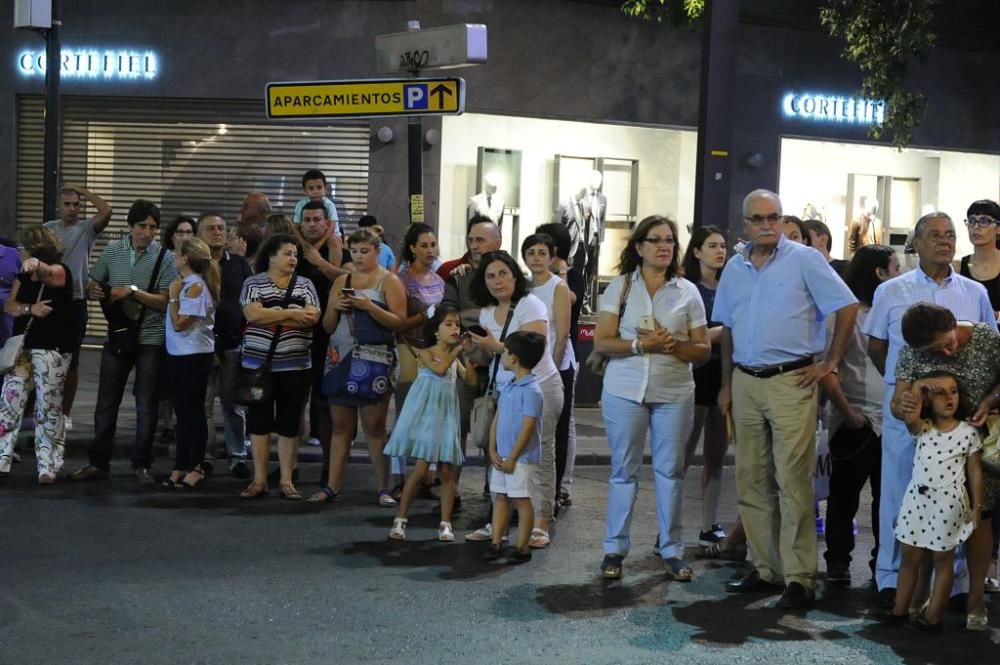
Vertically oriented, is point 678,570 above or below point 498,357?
below

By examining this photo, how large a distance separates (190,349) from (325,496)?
58.2 inches

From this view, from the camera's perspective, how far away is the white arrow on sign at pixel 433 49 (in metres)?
11.2

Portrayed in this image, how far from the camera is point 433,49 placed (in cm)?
1154

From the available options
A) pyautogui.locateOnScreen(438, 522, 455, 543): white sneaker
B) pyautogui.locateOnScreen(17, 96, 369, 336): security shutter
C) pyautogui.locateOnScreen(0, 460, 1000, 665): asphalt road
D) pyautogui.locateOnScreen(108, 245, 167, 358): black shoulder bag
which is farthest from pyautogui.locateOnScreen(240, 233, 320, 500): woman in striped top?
pyautogui.locateOnScreen(17, 96, 369, 336): security shutter

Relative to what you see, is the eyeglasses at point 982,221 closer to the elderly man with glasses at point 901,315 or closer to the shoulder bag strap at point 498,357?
the elderly man with glasses at point 901,315

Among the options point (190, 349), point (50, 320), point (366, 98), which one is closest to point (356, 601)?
point (190, 349)

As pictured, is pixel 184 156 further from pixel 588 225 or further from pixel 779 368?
pixel 779 368

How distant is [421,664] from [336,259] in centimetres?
536

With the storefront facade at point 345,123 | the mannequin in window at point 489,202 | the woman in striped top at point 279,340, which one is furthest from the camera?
the storefront facade at point 345,123

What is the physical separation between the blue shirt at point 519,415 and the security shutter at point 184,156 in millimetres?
9782

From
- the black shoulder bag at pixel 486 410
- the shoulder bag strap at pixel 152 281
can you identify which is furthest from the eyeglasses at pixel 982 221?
the shoulder bag strap at pixel 152 281

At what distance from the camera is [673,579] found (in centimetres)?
799

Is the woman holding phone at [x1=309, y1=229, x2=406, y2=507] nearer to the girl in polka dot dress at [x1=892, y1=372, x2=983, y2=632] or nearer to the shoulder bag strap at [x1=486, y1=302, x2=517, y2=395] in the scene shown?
the shoulder bag strap at [x1=486, y1=302, x2=517, y2=395]

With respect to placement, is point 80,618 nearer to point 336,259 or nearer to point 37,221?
point 336,259
